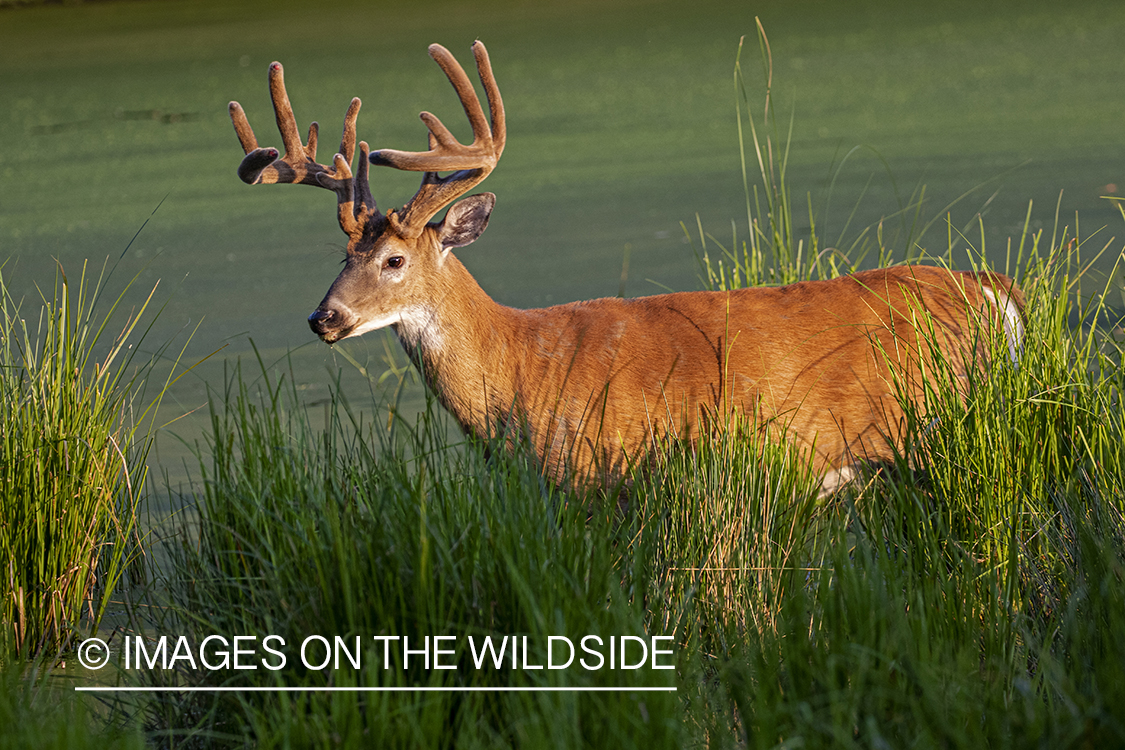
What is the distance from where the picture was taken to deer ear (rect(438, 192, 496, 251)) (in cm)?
392

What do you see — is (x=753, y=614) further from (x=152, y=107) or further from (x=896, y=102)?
(x=152, y=107)

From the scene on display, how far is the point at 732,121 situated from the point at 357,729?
30.2 feet

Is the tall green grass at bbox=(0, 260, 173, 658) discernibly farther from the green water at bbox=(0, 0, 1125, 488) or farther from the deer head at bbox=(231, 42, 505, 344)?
the green water at bbox=(0, 0, 1125, 488)

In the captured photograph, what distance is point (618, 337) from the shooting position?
3.92m

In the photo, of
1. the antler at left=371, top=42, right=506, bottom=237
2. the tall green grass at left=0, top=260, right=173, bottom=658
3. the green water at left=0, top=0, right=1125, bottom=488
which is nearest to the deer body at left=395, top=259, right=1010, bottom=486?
the antler at left=371, top=42, right=506, bottom=237

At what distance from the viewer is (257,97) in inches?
486

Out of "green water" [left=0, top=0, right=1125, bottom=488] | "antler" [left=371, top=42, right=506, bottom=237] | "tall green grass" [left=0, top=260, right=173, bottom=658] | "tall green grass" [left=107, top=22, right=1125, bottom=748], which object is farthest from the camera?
"green water" [left=0, top=0, right=1125, bottom=488]

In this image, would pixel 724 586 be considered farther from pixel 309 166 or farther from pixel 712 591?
pixel 309 166

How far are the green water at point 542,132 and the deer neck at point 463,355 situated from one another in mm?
1503

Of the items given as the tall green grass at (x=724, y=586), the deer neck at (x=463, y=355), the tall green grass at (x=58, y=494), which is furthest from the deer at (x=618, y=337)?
the tall green grass at (x=58, y=494)

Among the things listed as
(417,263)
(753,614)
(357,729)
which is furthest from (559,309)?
(357,729)

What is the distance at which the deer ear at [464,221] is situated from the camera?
12.9 ft

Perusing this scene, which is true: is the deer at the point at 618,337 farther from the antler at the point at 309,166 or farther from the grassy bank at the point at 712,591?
the grassy bank at the point at 712,591

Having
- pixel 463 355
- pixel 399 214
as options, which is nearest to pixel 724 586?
pixel 463 355
